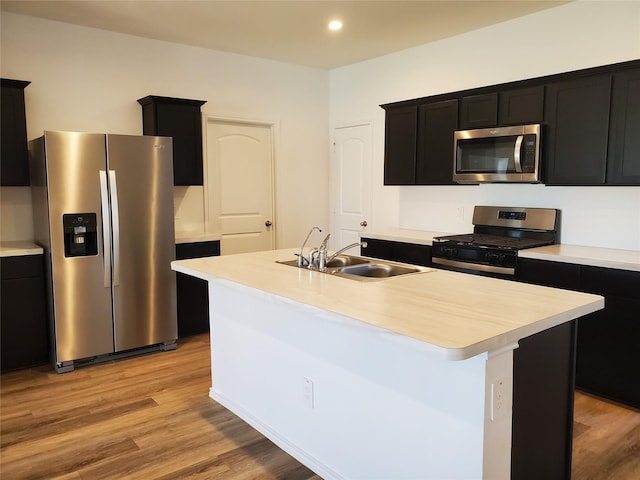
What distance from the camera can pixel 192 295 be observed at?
435cm

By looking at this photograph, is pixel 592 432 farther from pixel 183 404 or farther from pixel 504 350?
pixel 183 404

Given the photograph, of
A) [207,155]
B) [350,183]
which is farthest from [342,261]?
[350,183]

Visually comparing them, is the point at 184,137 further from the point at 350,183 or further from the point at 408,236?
the point at 408,236

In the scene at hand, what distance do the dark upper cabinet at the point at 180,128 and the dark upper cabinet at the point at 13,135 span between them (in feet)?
3.24

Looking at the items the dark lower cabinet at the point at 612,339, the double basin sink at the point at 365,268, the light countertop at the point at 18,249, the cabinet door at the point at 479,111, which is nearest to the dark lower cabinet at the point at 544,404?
the double basin sink at the point at 365,268

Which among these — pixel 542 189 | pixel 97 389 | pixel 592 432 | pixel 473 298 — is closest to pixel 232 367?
pixel 97 389

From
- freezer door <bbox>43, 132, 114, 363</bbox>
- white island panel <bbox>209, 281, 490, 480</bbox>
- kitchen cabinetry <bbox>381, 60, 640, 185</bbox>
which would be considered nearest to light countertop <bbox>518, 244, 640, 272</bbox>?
kitchen cabinetry <bbox>381, 60, 640, 185</bbox>

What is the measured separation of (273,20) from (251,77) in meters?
1.23

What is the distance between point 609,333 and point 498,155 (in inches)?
60.6

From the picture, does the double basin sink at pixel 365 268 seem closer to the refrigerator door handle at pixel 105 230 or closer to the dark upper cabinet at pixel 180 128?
the refrigerator door handle at pixel 105 230

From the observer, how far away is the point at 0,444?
2.64m

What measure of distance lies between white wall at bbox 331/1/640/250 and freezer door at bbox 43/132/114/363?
2848mm

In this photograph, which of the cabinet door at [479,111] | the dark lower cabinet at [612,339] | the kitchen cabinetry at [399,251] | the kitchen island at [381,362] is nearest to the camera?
the kitchen island at [381,362]

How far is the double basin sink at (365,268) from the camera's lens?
271 cm
